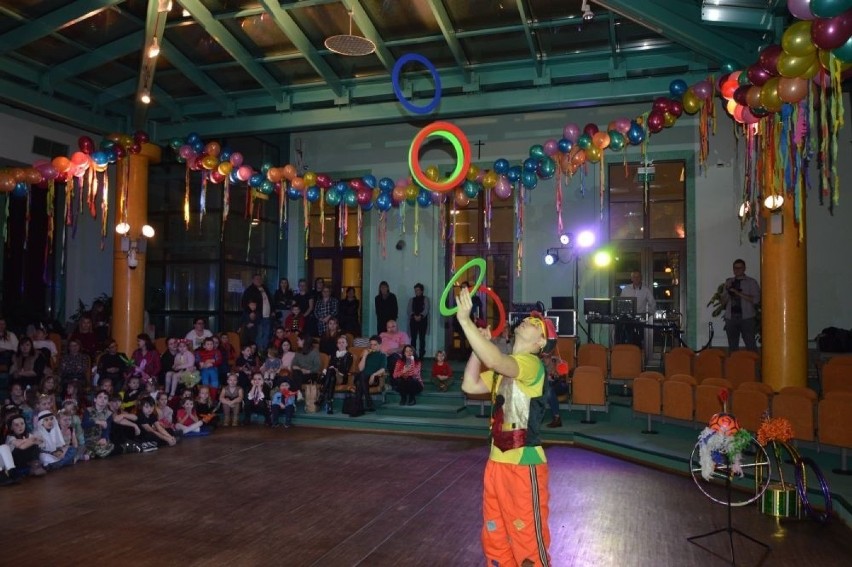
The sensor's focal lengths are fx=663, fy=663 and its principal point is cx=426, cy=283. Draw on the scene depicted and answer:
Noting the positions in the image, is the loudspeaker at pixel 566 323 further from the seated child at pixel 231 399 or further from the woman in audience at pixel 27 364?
the woman in audience at pixel 27 364

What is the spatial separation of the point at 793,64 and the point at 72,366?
31.9 ft

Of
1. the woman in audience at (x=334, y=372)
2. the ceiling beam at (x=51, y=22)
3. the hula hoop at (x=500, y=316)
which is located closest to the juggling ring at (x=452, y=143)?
the hula hoop at (x=500, y=316)

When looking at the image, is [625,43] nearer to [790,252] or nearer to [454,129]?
[790,252]

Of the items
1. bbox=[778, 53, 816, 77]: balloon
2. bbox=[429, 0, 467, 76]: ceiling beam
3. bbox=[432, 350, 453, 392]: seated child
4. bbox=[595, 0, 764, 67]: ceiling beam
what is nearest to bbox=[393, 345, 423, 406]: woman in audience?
bbox=[432, 350, 453, 392]: seated child

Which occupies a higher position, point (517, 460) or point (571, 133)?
point (571, 133)

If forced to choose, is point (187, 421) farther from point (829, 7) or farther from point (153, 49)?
point (829, 7)

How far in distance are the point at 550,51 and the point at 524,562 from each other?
8782 millimetres

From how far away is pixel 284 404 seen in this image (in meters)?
9.65

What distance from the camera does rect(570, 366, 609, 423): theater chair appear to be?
29.0ft

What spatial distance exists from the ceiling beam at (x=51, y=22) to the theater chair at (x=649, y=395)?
842 centimetres

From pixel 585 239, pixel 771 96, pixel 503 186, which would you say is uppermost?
pixel 771 96

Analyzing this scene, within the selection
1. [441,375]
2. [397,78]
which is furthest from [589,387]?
[397,78]

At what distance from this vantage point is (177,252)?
13.1 m

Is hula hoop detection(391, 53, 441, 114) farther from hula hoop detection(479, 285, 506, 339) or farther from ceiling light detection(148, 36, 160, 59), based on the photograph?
ceiling light detection(148, 36, 160, 59)
